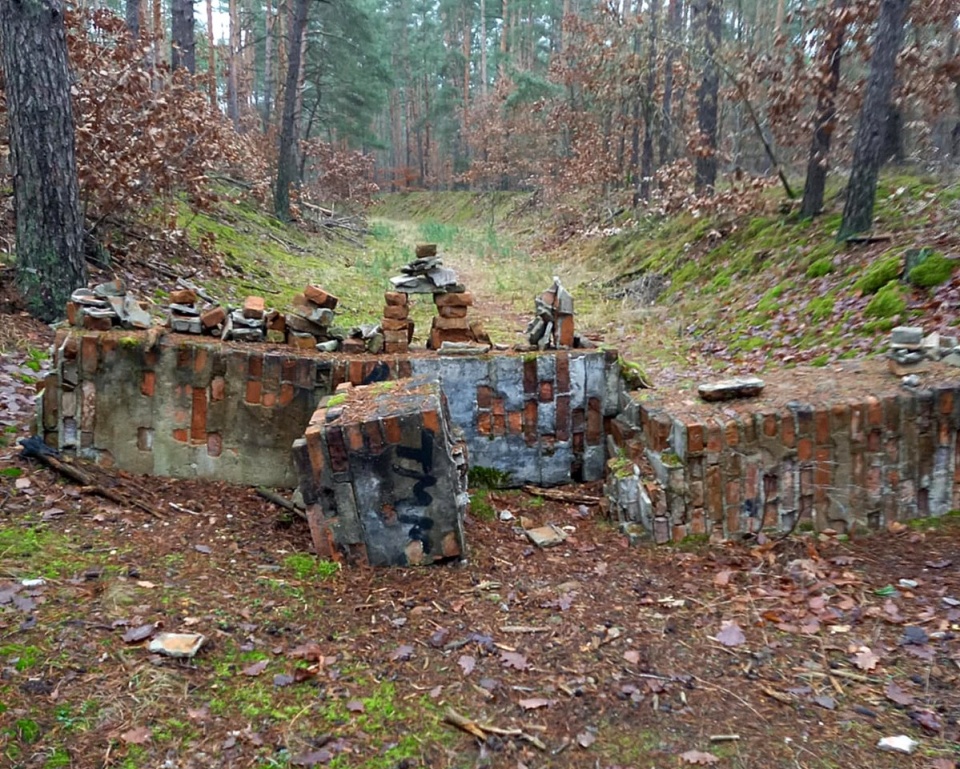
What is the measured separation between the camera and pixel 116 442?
13.2 ft

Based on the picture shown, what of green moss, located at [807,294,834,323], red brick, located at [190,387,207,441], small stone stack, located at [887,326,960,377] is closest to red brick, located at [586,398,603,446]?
small stone stack, located at [887,326,960,377]

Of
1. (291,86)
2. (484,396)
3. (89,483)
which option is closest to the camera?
(89,483)

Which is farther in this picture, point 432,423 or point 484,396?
point 484,396

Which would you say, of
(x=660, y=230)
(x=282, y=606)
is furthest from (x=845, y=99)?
(x=282, y=606)

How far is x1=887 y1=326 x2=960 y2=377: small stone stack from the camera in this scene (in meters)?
4.34

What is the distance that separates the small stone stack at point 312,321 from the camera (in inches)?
177

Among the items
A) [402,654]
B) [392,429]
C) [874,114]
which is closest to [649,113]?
[874,114]

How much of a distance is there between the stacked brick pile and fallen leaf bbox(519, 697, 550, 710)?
0.99 metres

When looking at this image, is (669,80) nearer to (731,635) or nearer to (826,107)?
(826,107)

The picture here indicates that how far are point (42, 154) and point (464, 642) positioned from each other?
5381 millimetres

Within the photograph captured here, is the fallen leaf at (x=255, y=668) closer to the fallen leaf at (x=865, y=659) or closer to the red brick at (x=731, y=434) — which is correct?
the fallen leaf at (x=865, y=659)

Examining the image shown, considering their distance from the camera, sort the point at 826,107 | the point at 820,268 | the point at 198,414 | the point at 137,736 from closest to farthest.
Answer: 1. the point at 137,736
2. the point at 198,414
3. the point at 820,268
4. the point at 826,107

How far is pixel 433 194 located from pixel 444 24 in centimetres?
1154

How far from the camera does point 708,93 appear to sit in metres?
12.5
